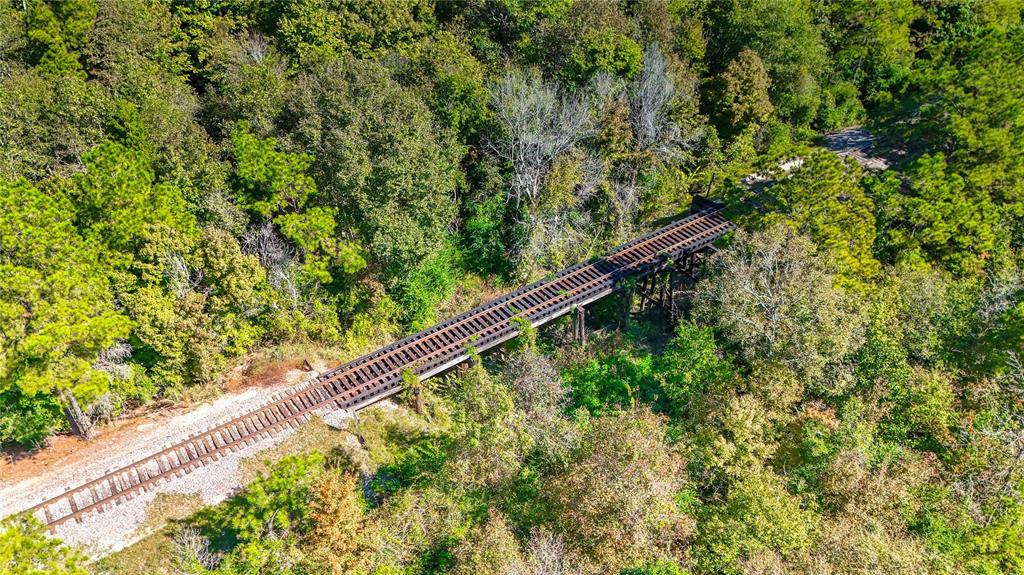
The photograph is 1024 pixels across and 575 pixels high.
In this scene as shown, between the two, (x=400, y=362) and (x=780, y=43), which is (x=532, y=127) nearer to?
(x=400, y=362)

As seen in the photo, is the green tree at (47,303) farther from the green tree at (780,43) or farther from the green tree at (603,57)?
the green tree at (780,43)

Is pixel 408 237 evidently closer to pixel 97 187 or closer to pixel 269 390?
pixel 269 390

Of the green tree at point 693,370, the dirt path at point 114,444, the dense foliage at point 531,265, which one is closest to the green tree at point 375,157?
the dense foliage at point 531,265

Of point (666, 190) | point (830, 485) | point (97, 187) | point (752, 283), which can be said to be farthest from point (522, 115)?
point (830, 485)

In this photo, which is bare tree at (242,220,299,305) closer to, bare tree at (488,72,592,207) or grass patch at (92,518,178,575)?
grass patch at (92,518,178,575)

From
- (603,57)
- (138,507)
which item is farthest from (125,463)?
(603,57)

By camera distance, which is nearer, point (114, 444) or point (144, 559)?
point (144, 559)

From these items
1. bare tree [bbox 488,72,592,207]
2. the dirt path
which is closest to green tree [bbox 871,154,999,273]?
bare tree [bbox 488,72,592,207]
